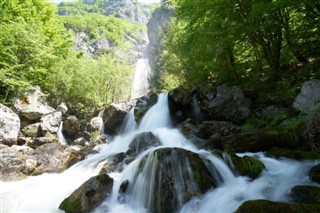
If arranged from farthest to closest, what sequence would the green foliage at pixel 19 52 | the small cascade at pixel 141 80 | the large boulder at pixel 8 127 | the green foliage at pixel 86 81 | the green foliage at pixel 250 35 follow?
1. the small cascade at pixel 141 80
2. the green foliage at pixel 86 81
3. the green foliage at pixel 19 52
4. the large boulder at pixel 8 127
5. the green foliage at pixel 250 35

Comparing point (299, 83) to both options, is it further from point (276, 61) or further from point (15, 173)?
point (15, 173)

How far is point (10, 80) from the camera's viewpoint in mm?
16922

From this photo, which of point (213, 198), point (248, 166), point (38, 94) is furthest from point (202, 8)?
point (38, 94)

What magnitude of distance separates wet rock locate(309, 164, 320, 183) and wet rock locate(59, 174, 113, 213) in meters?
5.33

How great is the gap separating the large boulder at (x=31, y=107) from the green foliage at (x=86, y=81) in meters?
3.32

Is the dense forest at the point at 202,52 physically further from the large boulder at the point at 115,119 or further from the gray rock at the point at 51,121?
Answer: the large boulder at the point at 115,119

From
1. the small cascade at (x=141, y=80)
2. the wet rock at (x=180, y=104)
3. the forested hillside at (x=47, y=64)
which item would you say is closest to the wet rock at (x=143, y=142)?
the wet rock at (x=180, y=104)

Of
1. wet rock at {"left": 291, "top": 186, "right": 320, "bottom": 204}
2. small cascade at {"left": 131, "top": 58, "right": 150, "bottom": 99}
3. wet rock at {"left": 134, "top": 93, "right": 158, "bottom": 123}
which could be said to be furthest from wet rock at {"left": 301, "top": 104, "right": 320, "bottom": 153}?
small cascade at {"left": 131, "top": 58, "right": 150, "bottom": 99}

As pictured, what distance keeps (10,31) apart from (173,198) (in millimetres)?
17429

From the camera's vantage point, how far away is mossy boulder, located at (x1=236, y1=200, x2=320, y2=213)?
14.6 feet

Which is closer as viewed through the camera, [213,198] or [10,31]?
[213,198]

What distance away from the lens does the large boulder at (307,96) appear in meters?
9.95

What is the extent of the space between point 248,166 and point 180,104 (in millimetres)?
9252

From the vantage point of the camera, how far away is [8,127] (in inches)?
611
